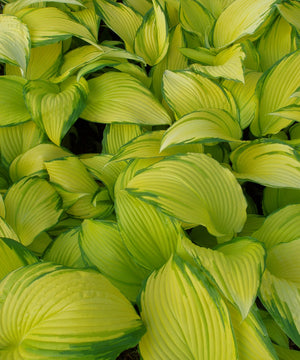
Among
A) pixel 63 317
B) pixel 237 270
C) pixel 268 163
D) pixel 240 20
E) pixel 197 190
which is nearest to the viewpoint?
pixel 63 317

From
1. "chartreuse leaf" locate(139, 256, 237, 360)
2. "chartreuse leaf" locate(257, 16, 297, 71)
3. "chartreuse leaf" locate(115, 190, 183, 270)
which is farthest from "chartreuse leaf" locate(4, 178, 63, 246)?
"chartreuse leaf" locate(257, 16, 297, 71)

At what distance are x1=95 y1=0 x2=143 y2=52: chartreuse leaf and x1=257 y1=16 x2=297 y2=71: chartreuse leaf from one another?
0.41 m

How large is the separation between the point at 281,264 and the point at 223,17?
2.53ft

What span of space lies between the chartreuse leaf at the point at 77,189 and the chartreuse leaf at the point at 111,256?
129 millimetres

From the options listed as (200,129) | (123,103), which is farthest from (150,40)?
(200,129)

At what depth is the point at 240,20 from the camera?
113cm

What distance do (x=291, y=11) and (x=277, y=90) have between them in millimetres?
310

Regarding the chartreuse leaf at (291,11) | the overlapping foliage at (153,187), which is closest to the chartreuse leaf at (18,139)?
the overlapping foliage at (153,187)

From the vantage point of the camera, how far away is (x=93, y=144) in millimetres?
1350

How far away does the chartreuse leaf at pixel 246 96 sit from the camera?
1.04 metres

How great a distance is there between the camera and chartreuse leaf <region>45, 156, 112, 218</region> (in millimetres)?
1009

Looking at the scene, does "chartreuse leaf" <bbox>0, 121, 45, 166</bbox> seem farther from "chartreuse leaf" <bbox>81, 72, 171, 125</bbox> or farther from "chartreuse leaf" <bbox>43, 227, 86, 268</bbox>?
"chartreuse leaf" <bbox>43, 227, 86, 268</bbox>

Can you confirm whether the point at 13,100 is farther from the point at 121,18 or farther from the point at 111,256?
the point at 111,256

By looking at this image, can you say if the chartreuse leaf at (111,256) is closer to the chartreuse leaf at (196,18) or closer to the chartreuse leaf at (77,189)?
the chartreuse leaf at (77,189)
